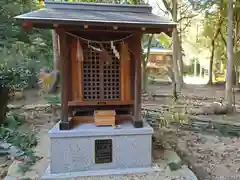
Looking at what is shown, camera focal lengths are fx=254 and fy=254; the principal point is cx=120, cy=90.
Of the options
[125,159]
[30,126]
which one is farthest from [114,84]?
[30,126]

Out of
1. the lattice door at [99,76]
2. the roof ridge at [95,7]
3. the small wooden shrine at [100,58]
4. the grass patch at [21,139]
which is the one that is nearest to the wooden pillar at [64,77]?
the small wooden shrine at [100,58]

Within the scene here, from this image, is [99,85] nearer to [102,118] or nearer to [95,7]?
[102,118]

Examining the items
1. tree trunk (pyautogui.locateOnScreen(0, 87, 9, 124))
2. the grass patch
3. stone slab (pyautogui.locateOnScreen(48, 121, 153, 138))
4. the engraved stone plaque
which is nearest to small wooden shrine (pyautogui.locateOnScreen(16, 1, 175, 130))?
stone slab (pyautogui.locateOnScreen(48, 121, 153, 138))

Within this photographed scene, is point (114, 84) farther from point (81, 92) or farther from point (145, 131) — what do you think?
point (145, 131)

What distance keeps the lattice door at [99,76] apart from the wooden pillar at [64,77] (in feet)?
1.13

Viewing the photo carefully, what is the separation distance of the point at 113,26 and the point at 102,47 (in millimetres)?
559

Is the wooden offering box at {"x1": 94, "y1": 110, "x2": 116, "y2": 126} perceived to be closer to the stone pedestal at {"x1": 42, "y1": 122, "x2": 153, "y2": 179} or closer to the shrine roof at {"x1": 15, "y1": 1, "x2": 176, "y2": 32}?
the stone pedestal at {"x1": 42, "y1": 122, "x2": 153, "y2": 179}

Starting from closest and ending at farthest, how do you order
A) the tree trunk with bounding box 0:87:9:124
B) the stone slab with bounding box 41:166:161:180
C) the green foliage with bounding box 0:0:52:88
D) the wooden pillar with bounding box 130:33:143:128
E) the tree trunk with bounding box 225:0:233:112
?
the stone slab with bounding box 41:166:161:180 → the wooden pillar with bounding box 130:33:143:128 → the tree trunk with bounding box 0:87:9:124 → the green foliage with bounding box 0:0:52:88 → the tree trunk with bounding box 225:0:233:112

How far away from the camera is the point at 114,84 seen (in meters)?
4.37

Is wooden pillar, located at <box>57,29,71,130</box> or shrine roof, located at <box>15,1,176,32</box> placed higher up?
shrine roof, located at <box>15,1,176,32</box>

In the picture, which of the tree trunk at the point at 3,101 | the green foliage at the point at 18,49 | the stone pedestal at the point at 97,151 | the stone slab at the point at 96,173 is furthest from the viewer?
the green foliage at the point at 18,49

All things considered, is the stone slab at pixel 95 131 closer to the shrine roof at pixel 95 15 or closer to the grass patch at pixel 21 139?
the grass patch at pixel 21 139

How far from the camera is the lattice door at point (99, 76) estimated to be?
429 centimetres

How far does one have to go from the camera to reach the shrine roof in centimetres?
354
